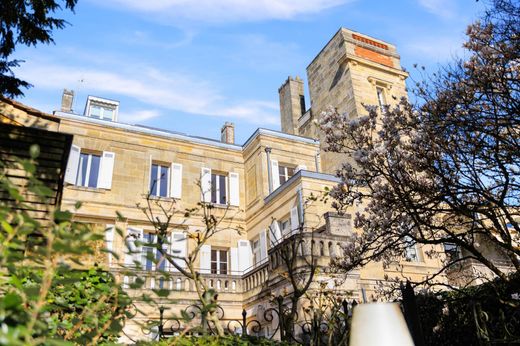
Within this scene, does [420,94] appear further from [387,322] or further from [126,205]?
[126,205]

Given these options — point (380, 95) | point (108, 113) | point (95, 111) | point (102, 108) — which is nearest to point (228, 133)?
point (108, 113)

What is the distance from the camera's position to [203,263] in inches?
671

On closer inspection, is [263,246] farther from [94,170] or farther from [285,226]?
[94,170]

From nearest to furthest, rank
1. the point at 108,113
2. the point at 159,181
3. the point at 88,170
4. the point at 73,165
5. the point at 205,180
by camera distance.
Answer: the point at 73,165 → the point at 88,170 → the point at 159,181 → the point at 205,180 → the point at 108,113

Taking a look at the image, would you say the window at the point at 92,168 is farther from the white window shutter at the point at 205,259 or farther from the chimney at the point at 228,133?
the chimney at the point at 228,133

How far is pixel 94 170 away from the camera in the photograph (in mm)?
17609

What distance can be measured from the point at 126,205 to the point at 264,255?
6.27 metres

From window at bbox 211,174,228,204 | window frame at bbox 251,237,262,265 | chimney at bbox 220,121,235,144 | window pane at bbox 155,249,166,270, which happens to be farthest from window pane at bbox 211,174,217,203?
window pane at bbox 155,249,166,270

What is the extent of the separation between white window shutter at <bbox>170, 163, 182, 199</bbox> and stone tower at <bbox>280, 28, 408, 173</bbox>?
7614 millimetres

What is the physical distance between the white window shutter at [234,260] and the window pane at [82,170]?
7.03 m

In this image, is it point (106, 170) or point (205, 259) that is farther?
point (106, 170)

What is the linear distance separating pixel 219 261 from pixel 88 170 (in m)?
6.97

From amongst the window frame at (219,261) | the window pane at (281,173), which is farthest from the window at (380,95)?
the window frame at (219,261)

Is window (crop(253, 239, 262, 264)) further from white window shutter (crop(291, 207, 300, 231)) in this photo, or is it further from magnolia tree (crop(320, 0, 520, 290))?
magnolia tree (crop(320, 0, 520, 290))
